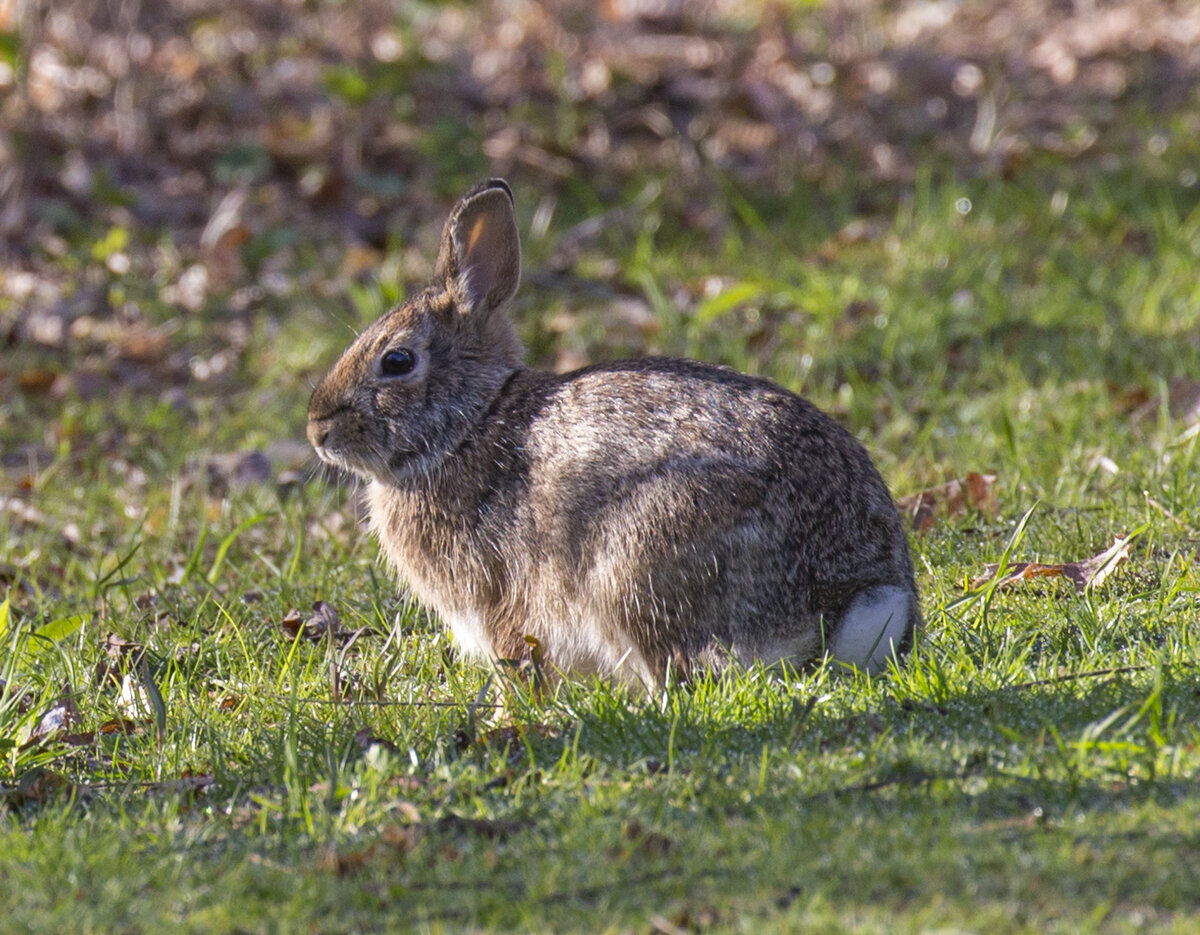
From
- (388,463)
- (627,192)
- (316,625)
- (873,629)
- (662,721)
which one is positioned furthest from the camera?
(627,192)

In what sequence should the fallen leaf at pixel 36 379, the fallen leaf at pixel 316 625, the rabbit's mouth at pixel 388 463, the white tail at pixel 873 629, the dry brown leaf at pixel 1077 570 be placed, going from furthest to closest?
1. the fallen leaf at pixel 36 379
2. the fallen leaf at pixel 316 625
3. the rabbit's mouth at pixel 388 463
4. the dry brown leaf at pixel 1077 570
5. the white tail at pixel 873 629

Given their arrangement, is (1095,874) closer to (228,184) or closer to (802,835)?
(802,835)

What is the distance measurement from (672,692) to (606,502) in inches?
22.9

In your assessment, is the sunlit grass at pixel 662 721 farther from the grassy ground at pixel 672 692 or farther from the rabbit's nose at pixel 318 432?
the rabbit's nose at pixel 318 432

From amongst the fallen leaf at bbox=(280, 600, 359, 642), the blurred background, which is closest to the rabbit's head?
the fallen leaf at bbox=(280, 600, 359, 642)

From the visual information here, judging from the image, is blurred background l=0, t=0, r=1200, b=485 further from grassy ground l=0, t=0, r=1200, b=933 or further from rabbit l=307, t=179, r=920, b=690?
rabbit l=307, t=179, r=920, b=690

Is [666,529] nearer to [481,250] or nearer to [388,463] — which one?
[388,463]

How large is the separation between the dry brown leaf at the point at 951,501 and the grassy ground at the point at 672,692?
7 cm

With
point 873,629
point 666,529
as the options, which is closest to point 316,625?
point 666,529

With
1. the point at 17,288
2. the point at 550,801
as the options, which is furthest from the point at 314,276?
the point at 550,801

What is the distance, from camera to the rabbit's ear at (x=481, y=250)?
16.2ft

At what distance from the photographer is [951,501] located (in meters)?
5.57

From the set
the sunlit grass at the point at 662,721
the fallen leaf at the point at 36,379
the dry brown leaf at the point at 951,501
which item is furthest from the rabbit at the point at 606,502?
the fallen leaf at the point at 36,379

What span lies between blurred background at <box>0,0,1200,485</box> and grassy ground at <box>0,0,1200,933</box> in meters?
0.05
